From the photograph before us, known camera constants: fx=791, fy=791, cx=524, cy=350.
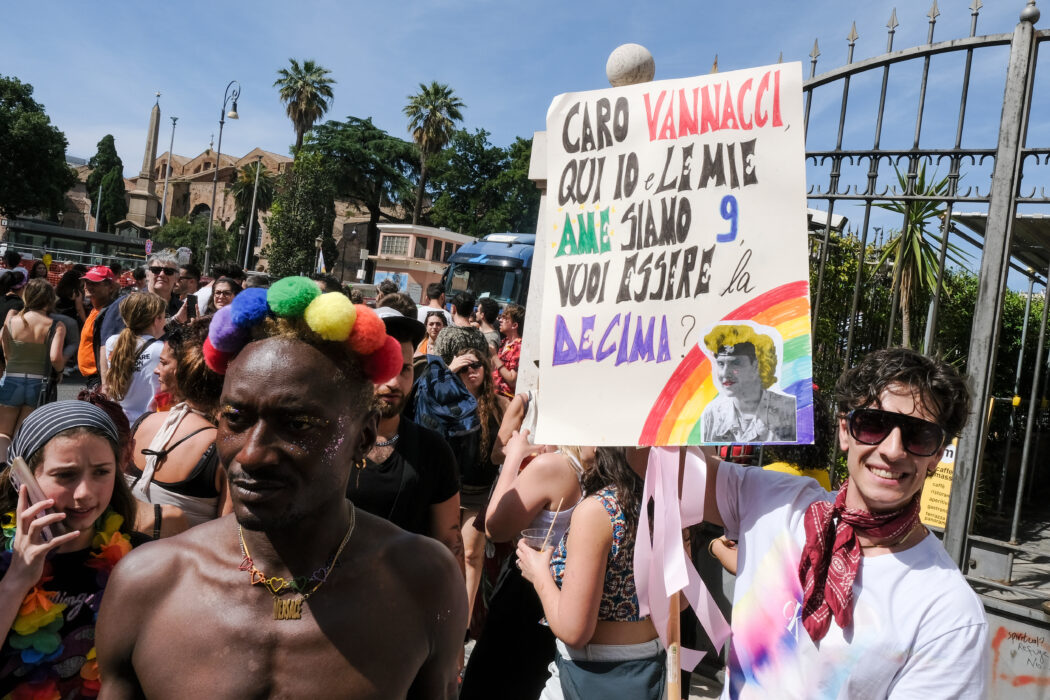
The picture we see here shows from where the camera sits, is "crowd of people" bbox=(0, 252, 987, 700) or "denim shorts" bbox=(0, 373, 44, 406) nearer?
"crowd of people" bbox=(0, 252, 987, 700)

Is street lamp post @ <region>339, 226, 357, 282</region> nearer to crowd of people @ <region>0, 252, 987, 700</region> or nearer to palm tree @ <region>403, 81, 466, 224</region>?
palm tree @ <region>403, 81, 466, 224</region>

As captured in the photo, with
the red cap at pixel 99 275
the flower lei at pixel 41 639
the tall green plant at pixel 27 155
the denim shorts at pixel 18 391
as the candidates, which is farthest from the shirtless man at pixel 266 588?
the tall green plant at pixel 27 155

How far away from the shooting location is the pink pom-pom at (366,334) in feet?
5.09

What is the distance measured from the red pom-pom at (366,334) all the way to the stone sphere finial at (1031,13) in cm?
368

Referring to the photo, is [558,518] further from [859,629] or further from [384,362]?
[384,362]

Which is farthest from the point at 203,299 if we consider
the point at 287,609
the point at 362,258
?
the point at 362,258

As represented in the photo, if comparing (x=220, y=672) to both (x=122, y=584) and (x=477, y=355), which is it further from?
(x=477, y=355)

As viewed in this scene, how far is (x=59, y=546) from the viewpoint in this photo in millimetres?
2107

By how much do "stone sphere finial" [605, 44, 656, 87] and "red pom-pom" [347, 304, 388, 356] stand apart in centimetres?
180

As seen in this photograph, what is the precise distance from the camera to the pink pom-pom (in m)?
1.55

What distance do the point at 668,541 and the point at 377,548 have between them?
82cm

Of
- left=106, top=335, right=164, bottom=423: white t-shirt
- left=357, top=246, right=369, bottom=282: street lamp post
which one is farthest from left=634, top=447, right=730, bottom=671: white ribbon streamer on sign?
left=357, top=246, right=369, bottom=282: street lamp post

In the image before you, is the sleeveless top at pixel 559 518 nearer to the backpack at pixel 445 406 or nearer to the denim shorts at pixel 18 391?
the backpack at pixel 445 406

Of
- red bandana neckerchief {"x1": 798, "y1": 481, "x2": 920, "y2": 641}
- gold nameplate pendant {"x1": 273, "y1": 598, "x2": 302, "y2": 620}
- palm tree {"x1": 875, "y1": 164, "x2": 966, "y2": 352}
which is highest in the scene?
palm tree {"x1": 875, "y1": 164, "x2": 966, "y2": 352}
